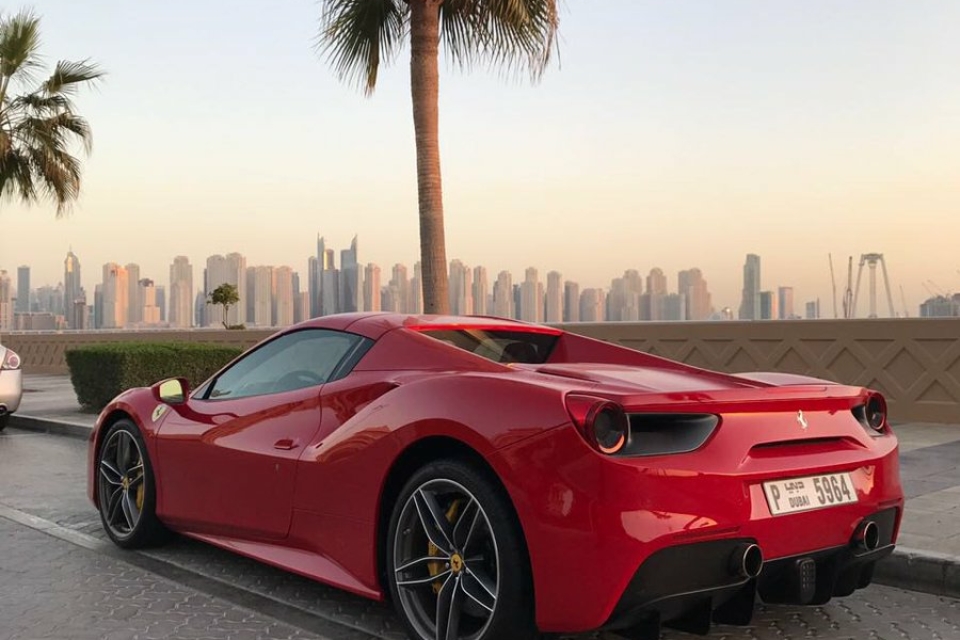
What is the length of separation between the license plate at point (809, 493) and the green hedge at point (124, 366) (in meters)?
11.7

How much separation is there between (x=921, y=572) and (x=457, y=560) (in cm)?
267

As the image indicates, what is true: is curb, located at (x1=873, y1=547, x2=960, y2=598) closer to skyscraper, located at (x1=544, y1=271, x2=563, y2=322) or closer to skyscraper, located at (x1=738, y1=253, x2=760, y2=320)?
skyscraper, located at (x1=738, y1=253, x2=760, y2=320)

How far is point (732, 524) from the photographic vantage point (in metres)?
3.09

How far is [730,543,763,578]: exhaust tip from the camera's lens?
10.1ft

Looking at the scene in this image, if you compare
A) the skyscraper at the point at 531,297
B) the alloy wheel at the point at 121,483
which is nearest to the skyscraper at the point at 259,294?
the skyscraper at the point at 531,297

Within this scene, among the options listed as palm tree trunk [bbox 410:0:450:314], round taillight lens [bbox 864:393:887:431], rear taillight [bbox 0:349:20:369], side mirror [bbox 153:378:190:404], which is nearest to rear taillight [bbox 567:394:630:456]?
round taillight lens [bbox 864:393:887:431]

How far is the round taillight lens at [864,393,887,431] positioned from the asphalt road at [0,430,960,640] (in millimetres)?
877

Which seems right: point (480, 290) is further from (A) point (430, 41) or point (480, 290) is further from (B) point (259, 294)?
(B) point (259, 294)

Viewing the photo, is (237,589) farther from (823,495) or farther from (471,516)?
(823,495)

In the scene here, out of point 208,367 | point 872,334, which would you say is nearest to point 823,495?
point 872,334

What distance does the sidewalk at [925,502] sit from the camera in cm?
470

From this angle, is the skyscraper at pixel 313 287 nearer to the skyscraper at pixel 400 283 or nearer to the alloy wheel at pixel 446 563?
the skyscraper at pixel 400 283

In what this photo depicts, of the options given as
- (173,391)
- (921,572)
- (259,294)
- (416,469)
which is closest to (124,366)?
(173,391)

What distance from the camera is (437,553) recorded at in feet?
11.4
